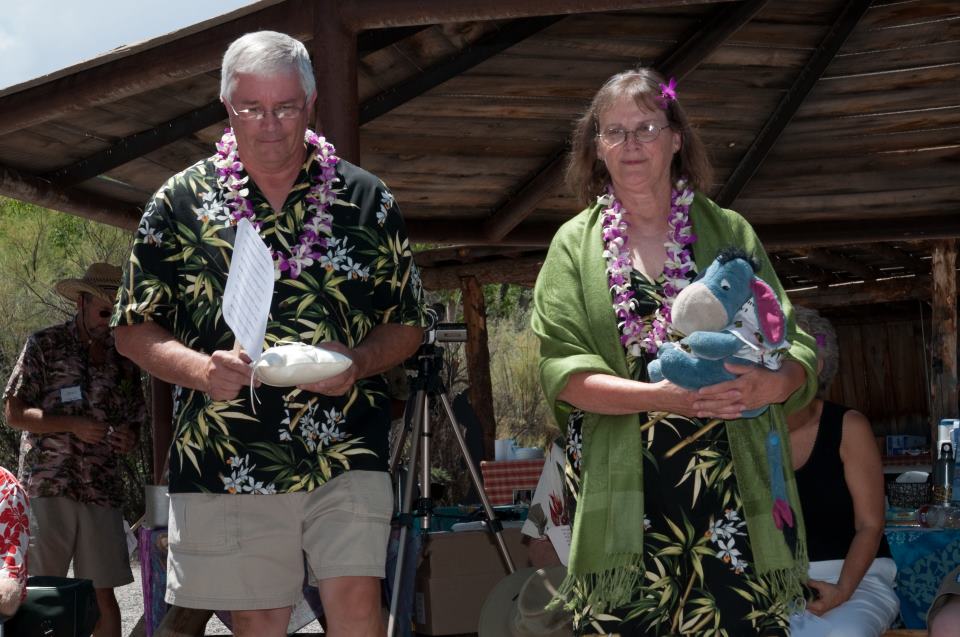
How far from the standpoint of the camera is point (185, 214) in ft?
8.92

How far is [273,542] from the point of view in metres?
2.58

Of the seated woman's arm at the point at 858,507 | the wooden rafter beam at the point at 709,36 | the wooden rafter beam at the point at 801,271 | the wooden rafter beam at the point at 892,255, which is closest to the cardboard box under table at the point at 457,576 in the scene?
the seated woman's arm at the point at 858,507

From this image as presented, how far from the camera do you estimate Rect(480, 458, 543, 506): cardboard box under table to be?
8508 millimetres

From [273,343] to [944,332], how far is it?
350 inches

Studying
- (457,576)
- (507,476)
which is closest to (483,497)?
(457,576)

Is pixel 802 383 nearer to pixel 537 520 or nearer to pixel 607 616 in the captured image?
pixel 607 616

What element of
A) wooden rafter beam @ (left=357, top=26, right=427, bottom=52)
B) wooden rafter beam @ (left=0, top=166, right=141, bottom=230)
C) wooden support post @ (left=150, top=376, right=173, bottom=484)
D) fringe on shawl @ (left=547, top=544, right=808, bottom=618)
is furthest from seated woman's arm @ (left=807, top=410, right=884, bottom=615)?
wooden support post @ (left=150, top=376, right=173, bottom=484)

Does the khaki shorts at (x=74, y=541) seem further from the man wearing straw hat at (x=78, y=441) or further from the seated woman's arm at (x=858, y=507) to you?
the seated woman's arm at (x=858, y=507)

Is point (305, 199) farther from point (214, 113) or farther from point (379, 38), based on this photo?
point (214, 113)

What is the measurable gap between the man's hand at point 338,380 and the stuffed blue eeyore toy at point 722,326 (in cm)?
63

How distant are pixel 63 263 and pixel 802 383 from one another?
59.4 ft

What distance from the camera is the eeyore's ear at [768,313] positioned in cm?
245

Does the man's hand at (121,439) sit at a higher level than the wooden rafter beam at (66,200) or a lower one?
lower

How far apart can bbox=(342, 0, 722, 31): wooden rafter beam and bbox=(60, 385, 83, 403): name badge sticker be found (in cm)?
234
